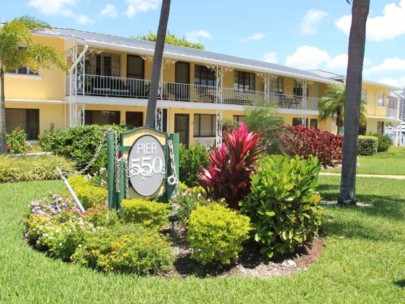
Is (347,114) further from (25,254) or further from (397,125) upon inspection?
(397,125)

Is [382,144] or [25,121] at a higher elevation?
[25,121]

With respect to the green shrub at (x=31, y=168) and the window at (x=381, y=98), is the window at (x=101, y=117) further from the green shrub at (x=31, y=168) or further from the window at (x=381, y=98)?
the window at (x=381, y=98)

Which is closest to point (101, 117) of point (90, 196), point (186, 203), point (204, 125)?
point (204, 125)

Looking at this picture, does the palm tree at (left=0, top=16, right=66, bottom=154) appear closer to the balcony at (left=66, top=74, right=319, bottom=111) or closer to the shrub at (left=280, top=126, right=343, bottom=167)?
the balcony at (left=66, top=74, right=319, bottom=111)

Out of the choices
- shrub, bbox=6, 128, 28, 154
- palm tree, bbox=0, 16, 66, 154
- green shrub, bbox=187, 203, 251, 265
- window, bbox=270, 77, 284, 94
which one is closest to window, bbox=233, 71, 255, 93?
window, bbox=270, 77, 284, 94

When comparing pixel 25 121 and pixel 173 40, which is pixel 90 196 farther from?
pixel 173 40

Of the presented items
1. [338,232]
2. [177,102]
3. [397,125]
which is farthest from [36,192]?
[397,125]

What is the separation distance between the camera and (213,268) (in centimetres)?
589

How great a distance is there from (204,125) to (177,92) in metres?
3.99

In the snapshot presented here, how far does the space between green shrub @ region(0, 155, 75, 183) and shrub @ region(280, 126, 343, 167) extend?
9.53 meters

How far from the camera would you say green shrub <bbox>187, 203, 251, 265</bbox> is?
562 centimetres

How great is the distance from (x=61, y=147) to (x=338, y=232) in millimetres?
10423

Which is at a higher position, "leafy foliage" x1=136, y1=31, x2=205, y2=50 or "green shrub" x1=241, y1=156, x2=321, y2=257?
"leafy foliage" x1=136, y1=31, x2=205, y2=50

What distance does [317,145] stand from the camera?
67.4 ft
